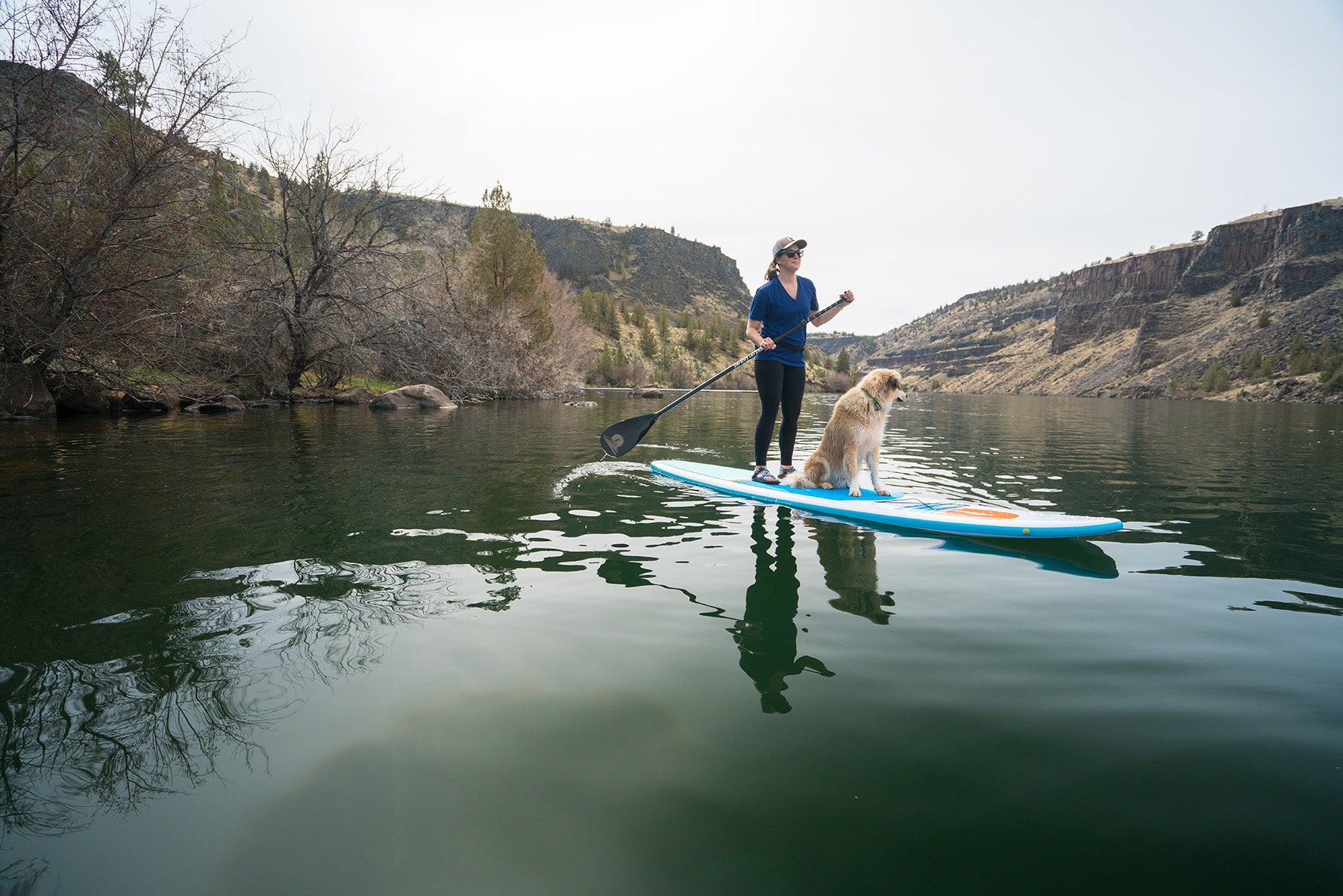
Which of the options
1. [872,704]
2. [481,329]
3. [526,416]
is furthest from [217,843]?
[481,329]

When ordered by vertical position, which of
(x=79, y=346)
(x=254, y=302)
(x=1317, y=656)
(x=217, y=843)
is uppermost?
(x=254, y=302)

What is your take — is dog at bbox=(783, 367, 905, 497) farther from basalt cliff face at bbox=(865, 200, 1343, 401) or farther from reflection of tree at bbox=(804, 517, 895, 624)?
basalt cliff face at bbox=(865, 200, 1343, 401)

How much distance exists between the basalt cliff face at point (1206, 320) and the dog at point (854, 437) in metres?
82.9

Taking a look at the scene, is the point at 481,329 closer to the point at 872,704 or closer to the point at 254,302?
the point at 254,302

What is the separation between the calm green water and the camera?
72.9 inches

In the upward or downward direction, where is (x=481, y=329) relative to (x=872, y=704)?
upward

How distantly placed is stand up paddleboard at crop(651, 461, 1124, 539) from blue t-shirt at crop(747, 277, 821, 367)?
→ 5.30 ft

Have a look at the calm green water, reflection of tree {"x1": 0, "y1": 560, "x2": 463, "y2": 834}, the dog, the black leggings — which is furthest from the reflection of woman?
the black leggings

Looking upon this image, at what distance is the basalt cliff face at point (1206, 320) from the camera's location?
3184 inches

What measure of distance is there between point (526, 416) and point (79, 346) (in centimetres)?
1127

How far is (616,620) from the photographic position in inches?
144

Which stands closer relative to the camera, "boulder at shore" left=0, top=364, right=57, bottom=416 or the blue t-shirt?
the blue t-shirt

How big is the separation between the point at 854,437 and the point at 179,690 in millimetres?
6048

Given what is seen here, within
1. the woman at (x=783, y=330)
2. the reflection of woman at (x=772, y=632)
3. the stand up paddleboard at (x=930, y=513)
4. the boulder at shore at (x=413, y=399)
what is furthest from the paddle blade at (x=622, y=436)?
the boulder at shore at (x=413, y=399)
